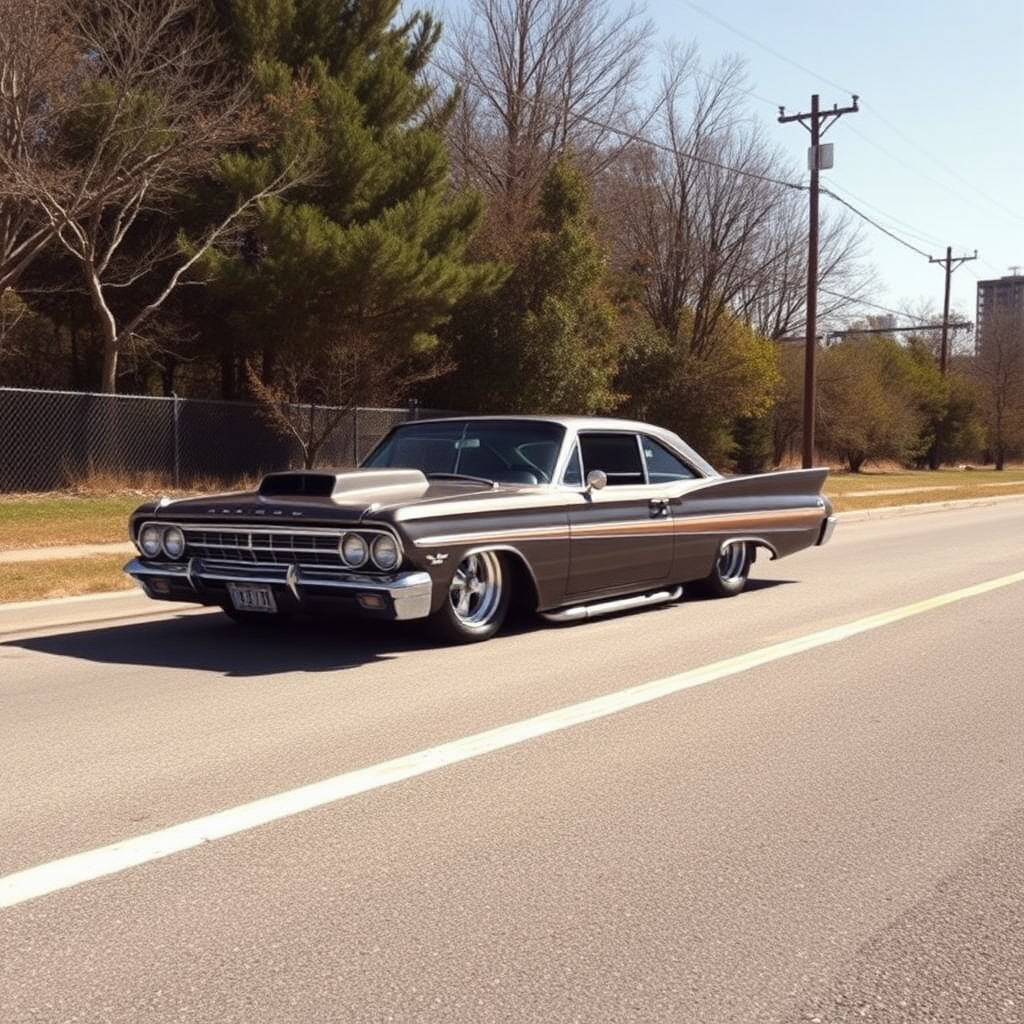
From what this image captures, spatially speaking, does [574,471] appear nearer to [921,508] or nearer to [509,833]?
[509,833]

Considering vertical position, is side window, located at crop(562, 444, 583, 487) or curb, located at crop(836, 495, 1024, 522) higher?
side window, located at crop(562, 444, 583, 487)

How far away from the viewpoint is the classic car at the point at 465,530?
A: 741 cm

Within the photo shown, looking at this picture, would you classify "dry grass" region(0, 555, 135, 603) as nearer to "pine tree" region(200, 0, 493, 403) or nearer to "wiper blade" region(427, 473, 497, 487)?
"wiper blade" region(427, 473, 497, 487)

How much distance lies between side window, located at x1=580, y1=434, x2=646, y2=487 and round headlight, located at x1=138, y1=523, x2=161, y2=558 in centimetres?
300

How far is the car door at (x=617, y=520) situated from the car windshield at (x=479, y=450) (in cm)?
23

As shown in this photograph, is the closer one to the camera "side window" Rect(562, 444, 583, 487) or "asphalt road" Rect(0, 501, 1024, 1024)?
"asphalt road" Rect(0, 501, 1024, 1024)

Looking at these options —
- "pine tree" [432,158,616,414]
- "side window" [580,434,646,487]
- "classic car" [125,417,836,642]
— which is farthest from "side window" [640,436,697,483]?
"pine tree" [432,158,616,414]

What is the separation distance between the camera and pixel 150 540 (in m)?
8.22

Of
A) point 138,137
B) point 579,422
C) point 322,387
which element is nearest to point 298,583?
point 579,422

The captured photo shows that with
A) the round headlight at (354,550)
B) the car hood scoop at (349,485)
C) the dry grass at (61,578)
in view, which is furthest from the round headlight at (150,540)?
the dry grass at (61,578)

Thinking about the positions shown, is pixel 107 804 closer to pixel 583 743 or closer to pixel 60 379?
pixel 583 743

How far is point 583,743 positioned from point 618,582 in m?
3.37

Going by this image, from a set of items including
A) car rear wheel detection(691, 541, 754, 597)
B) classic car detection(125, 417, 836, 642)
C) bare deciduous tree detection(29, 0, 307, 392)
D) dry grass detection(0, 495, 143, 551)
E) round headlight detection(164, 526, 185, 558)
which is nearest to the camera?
classic car detection(125, 417, 836, 642)

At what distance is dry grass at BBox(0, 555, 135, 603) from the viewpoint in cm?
1033
